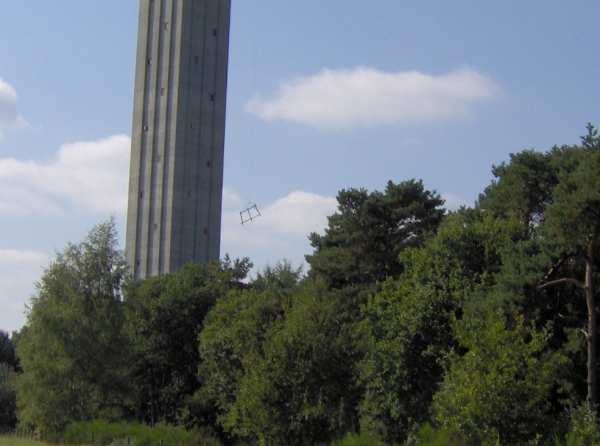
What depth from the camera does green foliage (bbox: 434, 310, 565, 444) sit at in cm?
2230

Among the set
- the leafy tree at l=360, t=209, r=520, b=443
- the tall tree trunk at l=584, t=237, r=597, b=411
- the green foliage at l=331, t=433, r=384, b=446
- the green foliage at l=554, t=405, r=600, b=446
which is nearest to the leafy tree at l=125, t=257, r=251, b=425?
the leafy tree at l=360, t=209, r=520, b=443

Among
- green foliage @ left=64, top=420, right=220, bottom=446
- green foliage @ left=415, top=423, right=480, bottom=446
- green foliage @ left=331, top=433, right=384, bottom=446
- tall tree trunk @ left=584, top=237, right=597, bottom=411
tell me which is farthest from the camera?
green foliage @ left=64, top=420, right=220, bottom=446

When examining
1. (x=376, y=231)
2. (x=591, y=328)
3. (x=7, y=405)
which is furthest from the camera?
(x=7, y=405)

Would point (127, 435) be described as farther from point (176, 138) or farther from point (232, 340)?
point (176, 138)

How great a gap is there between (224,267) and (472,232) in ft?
85.4

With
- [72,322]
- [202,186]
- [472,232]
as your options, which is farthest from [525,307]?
[202,186]

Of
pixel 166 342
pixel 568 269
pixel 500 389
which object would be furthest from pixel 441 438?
pixel 166 342

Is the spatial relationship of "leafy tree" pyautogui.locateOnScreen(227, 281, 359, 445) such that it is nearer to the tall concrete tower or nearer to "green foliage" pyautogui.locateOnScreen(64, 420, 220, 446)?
"green foliage" pyautogui.locateOnScreen(64, 420, 220, 446)

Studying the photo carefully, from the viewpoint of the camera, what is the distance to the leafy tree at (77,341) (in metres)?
40.5

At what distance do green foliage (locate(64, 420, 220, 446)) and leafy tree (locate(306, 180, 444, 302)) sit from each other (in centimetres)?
1188

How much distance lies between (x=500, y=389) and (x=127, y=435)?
21.5m

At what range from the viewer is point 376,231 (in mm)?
43781

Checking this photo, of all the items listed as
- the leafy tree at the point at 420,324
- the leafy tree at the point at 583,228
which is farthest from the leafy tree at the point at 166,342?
the leafy tree at the point at 583,228

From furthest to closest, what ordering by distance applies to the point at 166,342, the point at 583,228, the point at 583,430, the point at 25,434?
the point at 25,434 < the point at 166,342 < the point at 583,228 < the point at 583,430
